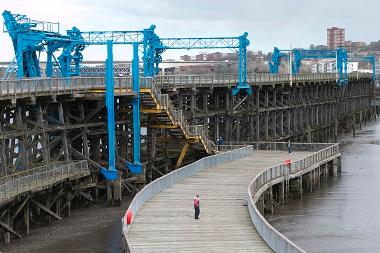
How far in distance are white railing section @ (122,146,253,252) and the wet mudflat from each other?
8.83 feet

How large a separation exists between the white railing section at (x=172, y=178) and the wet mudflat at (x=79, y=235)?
106 inches

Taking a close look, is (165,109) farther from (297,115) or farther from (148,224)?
(297,115)

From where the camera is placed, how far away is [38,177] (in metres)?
37.2

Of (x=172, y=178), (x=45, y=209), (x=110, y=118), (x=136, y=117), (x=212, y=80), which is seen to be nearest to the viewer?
(x=45, y=209)

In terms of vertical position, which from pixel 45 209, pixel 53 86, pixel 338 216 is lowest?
pixel 338 216

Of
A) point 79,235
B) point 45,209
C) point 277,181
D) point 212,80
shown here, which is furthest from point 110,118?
point 212,80

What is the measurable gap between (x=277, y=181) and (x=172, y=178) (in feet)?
23.1

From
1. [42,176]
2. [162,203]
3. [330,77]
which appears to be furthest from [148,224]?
[330,77]

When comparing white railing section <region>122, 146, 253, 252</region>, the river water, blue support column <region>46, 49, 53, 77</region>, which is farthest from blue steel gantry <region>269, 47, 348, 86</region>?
white railing section <region>122, 146, 253, 252</region>

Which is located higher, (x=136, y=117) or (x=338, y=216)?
(x=136, y=117)

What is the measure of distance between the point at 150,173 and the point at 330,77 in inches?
2306

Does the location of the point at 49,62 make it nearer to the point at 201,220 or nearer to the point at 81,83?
the point at 81,83

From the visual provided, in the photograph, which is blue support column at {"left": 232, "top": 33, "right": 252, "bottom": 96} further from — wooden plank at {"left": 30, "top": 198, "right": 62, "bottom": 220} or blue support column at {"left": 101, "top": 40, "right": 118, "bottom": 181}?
wooden plank at {"left": 30, "top": 198, "right": 62, "bottom": 220}

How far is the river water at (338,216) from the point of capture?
35703 mm
